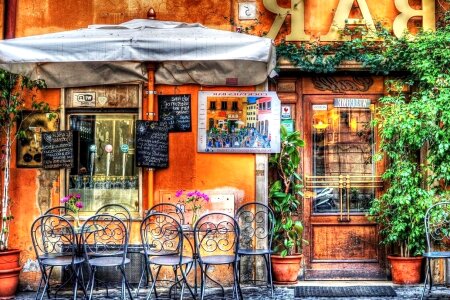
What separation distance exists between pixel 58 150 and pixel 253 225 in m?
2.74

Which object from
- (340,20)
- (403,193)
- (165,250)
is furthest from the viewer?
(340,20)

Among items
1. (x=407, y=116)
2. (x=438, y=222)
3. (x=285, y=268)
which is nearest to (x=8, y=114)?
(x=285, y=268)

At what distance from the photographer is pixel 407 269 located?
8203 mm

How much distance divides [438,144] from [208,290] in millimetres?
3370

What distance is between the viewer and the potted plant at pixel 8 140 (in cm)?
780

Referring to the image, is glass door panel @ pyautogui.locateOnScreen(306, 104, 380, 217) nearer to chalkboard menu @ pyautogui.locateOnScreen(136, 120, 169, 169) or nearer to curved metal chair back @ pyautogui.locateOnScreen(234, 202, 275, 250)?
curved metal chair back @ pyautogui.locateOnScreen(234, 202, 275, 250)

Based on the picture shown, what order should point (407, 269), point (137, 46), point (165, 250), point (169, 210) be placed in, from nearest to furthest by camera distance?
1. point (137, 46)
2. point (165, 250)
3. point (407, 269)
4. point (169, 210)

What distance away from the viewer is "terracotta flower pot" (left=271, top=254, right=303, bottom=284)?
8.28 m

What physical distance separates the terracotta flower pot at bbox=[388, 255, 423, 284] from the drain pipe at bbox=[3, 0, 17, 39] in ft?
19.0

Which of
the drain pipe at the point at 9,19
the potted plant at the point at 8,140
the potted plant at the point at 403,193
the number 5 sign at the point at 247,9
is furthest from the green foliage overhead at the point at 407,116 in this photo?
the drain pipe at the point at 9,19

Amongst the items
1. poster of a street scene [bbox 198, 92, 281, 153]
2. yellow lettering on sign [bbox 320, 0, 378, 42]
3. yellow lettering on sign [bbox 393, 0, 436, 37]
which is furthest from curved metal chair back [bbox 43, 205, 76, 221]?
yellow lettering on sign [bbox 393, 0, 436, 37]

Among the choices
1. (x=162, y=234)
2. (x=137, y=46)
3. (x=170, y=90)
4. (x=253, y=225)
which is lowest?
(x=162, y=234)

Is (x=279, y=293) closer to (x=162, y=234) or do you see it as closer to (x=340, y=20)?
(x=162, y=234)

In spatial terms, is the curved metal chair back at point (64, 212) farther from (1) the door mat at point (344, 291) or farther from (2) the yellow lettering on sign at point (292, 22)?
(2) the yellow lettering on sign at point (292, 22)
